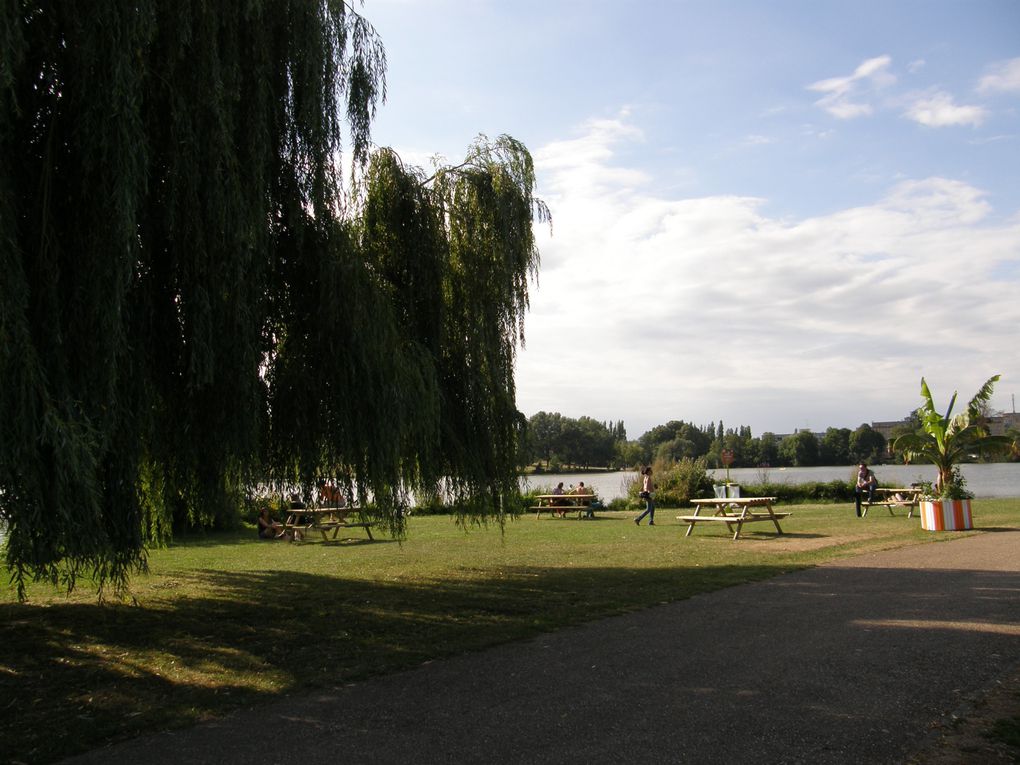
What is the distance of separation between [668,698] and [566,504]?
77.5 ft

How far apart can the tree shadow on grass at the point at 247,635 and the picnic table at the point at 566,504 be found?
15.5m

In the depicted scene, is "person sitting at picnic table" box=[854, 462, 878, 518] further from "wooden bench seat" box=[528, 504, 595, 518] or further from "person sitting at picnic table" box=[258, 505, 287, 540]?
"person sitting at picnic table" box=[258, 505, 287, 540]

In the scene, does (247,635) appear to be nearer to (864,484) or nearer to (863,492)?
(864,484)

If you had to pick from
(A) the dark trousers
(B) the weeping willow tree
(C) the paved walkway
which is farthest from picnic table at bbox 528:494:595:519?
(C) the paved walkway

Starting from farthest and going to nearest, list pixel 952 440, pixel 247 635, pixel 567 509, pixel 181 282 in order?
pixel 567 509 < pixel 952 440 < pixel 247 635 < pixel 181 282

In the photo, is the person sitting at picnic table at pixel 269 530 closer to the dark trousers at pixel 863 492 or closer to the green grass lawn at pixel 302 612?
the green grass lawn at pixel 302 612

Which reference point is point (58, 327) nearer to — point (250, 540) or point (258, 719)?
point (258, 719)

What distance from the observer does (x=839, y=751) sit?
4.19 meters

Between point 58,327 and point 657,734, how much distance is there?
478 centimetres

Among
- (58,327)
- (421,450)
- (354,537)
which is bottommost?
(354,537)

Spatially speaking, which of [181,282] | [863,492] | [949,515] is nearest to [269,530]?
[181,282]

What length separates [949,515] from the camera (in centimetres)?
1788

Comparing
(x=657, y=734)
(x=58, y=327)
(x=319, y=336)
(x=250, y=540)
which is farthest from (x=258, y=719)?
(x=250, y=540)

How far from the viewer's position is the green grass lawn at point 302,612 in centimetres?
563
